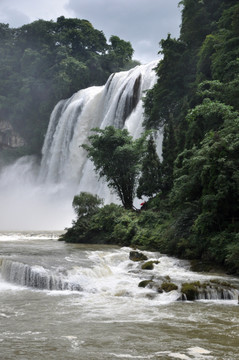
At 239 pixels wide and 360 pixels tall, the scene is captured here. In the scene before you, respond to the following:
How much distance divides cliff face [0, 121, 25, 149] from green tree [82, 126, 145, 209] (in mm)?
34587

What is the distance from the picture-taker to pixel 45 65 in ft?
187

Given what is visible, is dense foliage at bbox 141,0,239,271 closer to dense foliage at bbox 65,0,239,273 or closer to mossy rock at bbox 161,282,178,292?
dense foliage at bbox 65,0,239,273

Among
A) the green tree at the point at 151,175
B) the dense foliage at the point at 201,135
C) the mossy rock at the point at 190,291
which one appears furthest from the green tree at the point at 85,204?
the mossy rock at the point at 190,291

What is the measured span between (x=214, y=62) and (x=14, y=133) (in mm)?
38855

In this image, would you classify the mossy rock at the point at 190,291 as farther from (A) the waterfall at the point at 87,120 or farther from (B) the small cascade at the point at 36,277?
(A) the waterfall at the point at 87,120

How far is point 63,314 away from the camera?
8.80 metres

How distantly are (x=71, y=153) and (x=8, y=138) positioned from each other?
19445mm

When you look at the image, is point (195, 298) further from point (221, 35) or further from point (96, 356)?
point (221, 35)

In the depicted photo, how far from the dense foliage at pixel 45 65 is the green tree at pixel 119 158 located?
29.1 m

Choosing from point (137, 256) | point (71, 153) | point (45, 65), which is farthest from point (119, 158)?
point (45, 65)

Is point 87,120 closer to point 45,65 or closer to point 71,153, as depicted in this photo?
point 71,153

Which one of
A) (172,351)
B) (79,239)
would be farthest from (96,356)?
(79,239)

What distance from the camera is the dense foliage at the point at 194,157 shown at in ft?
46.6

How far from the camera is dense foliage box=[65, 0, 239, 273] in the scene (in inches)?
560
